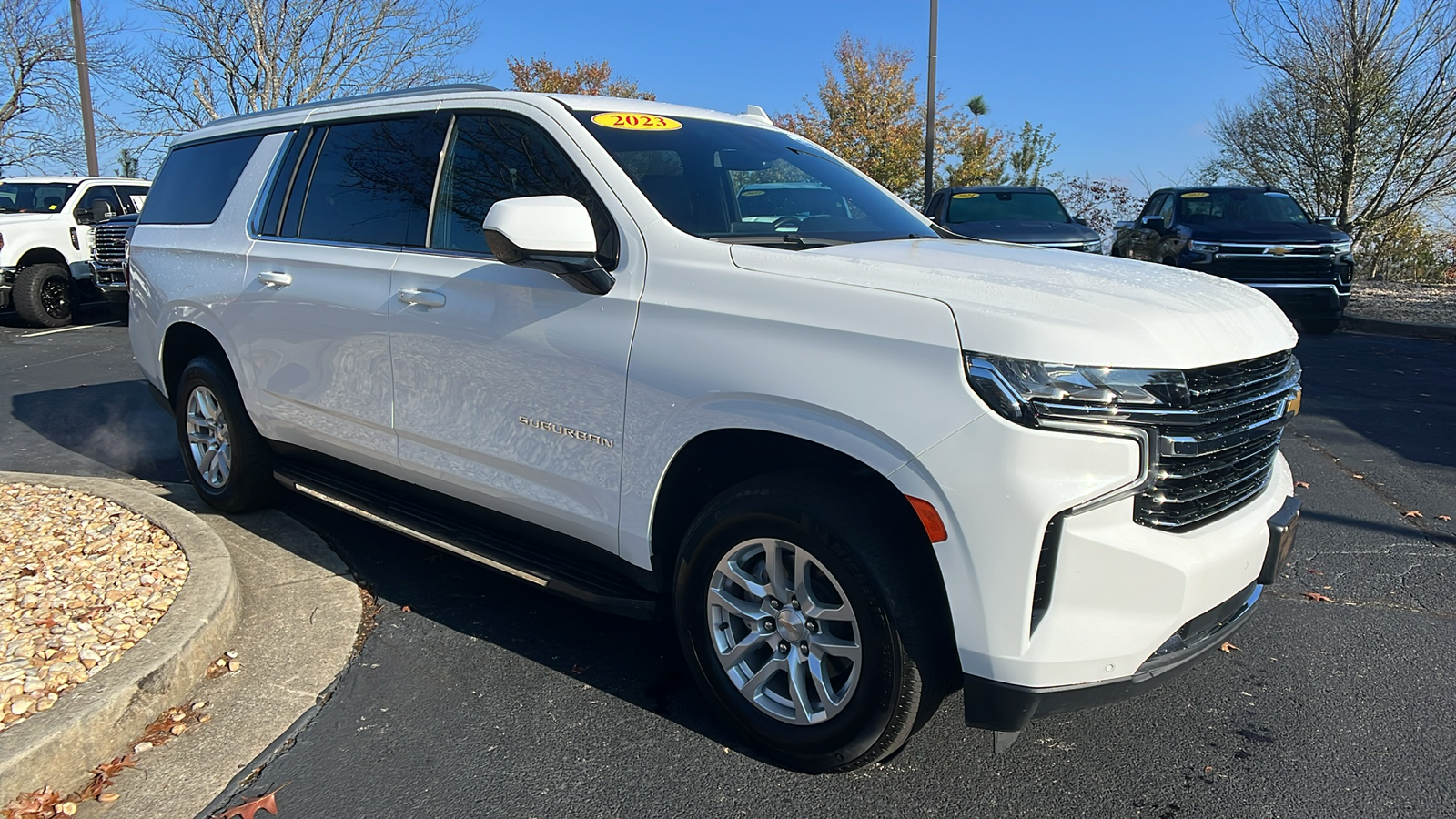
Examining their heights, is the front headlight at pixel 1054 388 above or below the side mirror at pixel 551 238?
below

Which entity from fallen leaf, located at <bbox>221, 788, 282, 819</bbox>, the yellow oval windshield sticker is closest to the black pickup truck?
the yellow oval windshield sticker

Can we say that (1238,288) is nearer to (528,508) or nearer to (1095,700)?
(1095,700)

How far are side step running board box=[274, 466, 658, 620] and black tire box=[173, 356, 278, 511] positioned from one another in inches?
17.7

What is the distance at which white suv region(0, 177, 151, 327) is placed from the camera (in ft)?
43.3

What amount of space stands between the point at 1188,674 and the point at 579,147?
2750 mm

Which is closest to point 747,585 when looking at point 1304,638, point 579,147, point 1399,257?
point 579,147

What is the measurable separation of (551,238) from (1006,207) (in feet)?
36.7

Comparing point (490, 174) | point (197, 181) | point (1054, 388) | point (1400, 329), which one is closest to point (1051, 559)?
point (1054, 388)

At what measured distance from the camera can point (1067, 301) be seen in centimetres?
253

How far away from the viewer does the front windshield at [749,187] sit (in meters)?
3.31

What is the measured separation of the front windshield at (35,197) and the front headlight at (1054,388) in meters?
15.6

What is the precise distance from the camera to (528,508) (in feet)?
11.5

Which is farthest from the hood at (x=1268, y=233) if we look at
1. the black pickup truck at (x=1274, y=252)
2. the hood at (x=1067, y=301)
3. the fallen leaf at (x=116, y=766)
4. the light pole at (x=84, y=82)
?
the light pole at (x=84, y=82)

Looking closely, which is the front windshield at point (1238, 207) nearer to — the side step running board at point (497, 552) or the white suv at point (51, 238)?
the side step running board at point (497, 552)
